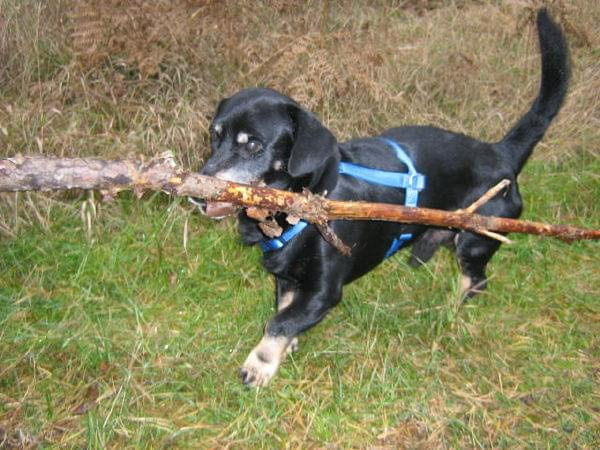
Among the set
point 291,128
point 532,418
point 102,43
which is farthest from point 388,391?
point 102,43

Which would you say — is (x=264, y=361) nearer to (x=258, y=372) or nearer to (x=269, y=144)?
(x=258, y=372)

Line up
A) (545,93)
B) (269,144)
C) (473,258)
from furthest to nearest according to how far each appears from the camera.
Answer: (473,258)
(545,93)
(269,144)

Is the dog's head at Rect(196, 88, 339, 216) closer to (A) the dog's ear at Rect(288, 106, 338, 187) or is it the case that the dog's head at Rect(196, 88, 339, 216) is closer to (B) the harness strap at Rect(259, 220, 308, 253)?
(A) the dog's ear at Rect(288, 106, 338, 187)

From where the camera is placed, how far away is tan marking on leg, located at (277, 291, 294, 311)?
3160 mm

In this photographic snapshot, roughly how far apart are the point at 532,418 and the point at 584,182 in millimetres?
2433

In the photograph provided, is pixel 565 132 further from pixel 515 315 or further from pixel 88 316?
pixel 88 316

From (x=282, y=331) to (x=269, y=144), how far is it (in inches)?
34.6

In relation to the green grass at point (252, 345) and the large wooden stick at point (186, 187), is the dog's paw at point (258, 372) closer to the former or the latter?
the green grass at point (252, 345)

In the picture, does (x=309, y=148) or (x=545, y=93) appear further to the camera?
(x=545, y=93)

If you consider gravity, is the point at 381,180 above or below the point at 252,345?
above

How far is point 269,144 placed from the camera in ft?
9.14

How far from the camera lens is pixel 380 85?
4.69 m

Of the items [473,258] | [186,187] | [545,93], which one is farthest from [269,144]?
[545,93]

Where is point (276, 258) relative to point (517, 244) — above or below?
above
